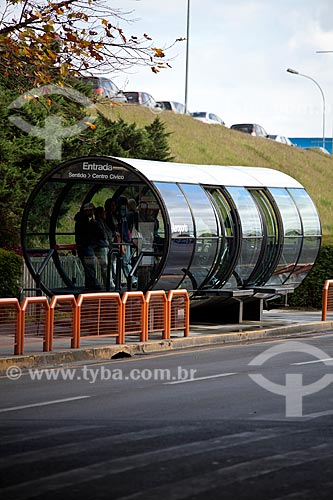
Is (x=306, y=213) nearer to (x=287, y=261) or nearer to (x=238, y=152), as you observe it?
(x=287, y=261)

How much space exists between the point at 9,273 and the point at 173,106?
65140 mm

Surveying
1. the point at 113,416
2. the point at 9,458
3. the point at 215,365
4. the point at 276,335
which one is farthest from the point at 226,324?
the point at 9,458

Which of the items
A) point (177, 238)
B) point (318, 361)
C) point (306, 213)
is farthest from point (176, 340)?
point (306, 213)

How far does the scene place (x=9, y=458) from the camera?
9.14 meters

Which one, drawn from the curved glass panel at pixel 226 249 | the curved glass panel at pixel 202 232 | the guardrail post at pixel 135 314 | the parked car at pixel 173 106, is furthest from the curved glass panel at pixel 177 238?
the parked car at pixel 173 106

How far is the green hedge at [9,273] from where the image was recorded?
23094 mm

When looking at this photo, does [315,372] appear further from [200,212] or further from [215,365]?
[200,212]

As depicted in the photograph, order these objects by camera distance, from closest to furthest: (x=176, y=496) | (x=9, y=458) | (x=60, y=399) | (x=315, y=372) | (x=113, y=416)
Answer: (x=176, y=496) < (x=9, y=458) < (x=113, y=416) < (x=60, y=399) < (x=315, y=372)

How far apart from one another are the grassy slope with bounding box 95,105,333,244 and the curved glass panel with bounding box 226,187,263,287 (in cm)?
4143

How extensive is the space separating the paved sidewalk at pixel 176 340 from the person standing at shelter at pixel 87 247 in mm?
2193

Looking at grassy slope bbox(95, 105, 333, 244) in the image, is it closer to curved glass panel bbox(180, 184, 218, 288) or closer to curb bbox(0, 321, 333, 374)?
curb bbox(0, 321, 333, 374)

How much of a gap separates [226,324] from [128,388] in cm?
938

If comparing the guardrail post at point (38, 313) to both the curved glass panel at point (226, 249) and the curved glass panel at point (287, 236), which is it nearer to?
the curved glass panel at point (226, 249)

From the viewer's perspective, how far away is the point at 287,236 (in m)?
23.6
